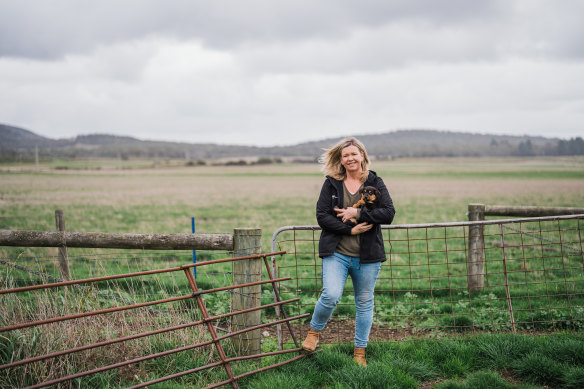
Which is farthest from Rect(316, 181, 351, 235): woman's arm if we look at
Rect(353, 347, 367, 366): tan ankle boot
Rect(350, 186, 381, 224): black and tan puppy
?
Rect(353, 347, 367, 366): tan ankle boot

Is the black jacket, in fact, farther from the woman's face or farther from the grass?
the grass

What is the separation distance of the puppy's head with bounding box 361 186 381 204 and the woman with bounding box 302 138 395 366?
2.8 inches

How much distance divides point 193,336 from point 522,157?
187 meters

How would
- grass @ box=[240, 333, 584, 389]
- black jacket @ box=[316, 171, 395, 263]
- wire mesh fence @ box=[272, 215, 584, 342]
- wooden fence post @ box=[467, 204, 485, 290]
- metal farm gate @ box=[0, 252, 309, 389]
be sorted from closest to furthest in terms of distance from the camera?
metal farm gate @ box=[0, 252, 309, 389], grass @ box=[240, 333, 584, 389], black jacket @ box=[316, 171, 395, 263], wire mesh fence @ box=[272, 215, 584, 342], wooden fence post @ box=[467, 204, 485, 290]

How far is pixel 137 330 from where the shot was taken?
14.3 feet

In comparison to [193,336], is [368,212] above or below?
above

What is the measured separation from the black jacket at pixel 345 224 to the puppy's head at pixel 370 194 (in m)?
0.07

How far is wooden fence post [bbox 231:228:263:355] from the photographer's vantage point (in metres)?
4.32

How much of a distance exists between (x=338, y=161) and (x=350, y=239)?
852 millimetres

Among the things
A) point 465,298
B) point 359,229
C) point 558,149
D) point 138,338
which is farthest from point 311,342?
point 558,149

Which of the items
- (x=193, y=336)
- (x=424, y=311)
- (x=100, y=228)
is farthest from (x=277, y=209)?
(x=193, y=336)

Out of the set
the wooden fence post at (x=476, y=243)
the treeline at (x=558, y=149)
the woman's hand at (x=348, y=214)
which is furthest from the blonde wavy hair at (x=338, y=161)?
the treeline at (x=558, y=149)

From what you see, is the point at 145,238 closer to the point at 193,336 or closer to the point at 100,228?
the point at 193,336

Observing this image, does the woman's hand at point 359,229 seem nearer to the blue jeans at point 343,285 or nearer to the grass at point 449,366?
the blue jeans at point 343,285
